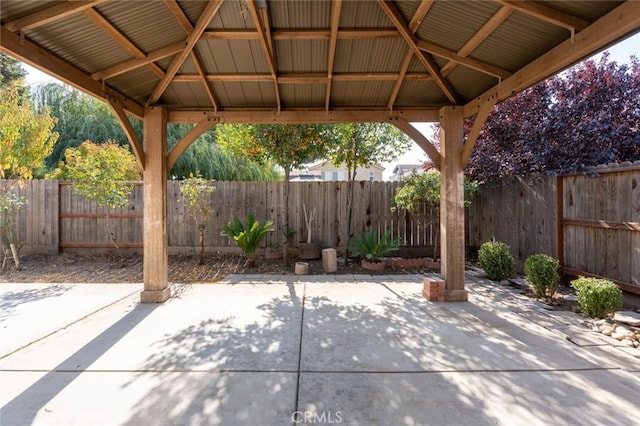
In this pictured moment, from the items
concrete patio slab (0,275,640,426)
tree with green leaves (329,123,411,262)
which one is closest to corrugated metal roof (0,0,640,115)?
tree with green leaves (329,123,411,262)

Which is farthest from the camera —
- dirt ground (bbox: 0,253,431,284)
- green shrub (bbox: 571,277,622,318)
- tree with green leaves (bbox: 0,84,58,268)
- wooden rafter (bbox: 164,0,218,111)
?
dirt ground (bbox: 0,253,431,284)

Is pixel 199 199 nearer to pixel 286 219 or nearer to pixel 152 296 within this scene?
pixel 286 219

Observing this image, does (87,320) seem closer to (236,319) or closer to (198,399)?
(236,319)

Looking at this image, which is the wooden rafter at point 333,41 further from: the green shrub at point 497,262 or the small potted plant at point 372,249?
the green shrub at point 497,262

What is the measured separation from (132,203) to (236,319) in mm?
5057

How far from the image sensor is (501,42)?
3160 millimetres

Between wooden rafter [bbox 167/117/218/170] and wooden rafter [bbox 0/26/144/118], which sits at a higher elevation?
wooden rafter [bbox 0/26/144/118]

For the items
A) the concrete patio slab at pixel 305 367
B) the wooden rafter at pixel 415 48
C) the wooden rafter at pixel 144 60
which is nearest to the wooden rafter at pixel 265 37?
the wooden rafter at pixel 144 60

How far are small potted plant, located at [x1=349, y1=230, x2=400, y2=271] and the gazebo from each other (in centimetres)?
185

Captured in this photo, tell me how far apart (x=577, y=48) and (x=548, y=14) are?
1.26ft

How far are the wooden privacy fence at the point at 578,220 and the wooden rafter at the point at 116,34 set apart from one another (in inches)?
225

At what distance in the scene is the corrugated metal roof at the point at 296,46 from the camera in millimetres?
2768

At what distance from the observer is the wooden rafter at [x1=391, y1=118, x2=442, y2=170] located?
458 cm

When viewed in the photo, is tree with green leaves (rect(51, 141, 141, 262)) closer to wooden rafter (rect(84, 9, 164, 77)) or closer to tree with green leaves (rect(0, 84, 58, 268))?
tree with green leaves (rect(0, 84, 58, 268))
